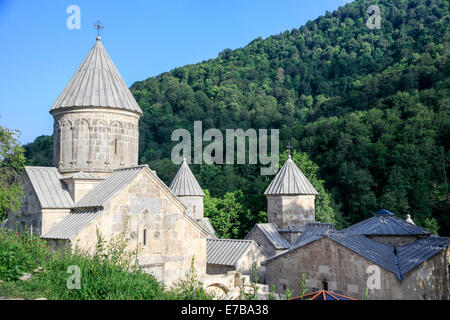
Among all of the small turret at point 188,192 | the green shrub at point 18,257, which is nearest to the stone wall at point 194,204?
the small turret at point 188,192

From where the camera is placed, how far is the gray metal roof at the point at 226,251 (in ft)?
60.0

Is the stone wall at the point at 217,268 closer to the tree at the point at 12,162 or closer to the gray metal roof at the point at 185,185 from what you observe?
the gray metal roof at the point at 185,185

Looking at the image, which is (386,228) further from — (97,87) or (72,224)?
(97,87)

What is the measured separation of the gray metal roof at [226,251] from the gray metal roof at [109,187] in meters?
7.20

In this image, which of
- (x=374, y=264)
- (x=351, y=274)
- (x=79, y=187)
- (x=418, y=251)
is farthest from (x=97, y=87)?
(x=418, y=251)

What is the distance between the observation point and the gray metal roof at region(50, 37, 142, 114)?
1496 cm

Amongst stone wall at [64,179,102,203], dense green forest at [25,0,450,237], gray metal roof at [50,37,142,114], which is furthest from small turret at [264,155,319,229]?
stone wall at [64,179,102,203]

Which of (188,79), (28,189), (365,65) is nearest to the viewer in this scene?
(28,189)

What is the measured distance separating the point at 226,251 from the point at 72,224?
8.73 metres

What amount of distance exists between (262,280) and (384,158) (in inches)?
1091
